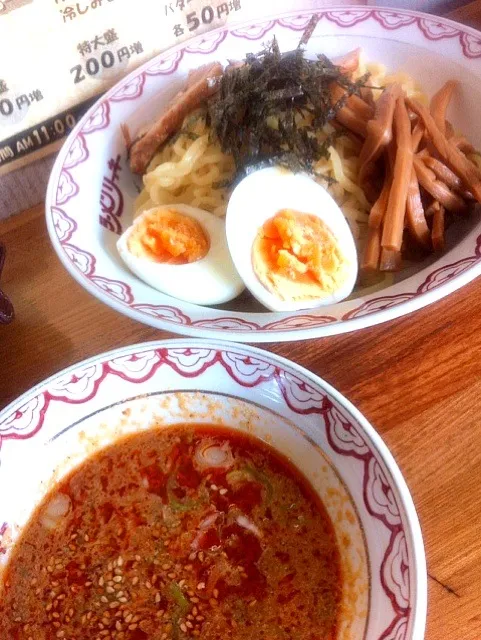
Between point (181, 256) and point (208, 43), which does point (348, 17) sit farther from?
point (181, 256)

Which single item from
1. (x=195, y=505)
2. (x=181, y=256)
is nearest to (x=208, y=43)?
(x=181, y=256)

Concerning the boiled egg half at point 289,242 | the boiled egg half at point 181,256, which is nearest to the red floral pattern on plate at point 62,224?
the boiled egg half at point 181,256

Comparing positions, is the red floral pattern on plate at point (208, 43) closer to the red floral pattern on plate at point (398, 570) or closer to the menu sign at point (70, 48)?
the menu sign at point (70, 48)

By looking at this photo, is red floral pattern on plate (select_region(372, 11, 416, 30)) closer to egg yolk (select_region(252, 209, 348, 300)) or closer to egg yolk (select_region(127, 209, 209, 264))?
egg yolk (select_region(252, 209, 348, 300))

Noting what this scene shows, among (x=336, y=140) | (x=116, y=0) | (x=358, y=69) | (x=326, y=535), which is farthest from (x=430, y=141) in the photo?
(x=326, y=535)

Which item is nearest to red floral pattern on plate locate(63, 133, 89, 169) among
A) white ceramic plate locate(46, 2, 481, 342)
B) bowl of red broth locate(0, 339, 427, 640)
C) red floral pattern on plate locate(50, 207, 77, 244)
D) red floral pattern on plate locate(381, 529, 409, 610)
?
white ceramic plate locate(46, 2, 481, 342)

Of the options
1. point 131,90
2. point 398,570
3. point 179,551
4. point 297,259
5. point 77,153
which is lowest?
point 179,551
